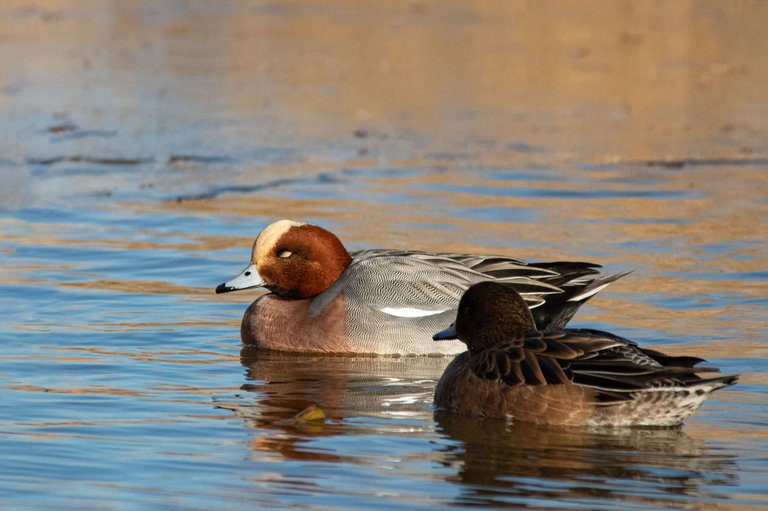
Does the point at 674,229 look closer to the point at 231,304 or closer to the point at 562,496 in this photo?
the point at 231,304

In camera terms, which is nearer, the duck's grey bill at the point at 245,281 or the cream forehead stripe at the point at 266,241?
the duck's grey bill at the point at 245,281

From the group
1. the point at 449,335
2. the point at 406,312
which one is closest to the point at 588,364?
the point at 449,335

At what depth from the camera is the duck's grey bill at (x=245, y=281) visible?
30.2 ft

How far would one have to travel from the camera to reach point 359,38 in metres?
23.3

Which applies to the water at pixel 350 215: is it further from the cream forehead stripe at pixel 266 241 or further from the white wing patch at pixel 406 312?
the cream forehead stripe at pixel 266 241

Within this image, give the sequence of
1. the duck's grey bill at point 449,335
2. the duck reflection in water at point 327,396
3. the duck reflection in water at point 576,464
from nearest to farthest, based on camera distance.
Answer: the duck reflection in water at point 576,464 < the duck reflection in water at point 327,396 < the duck's grey bill at point 449,335

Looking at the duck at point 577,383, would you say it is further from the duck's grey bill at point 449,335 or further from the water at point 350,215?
the duck's grey bill at point 449,335

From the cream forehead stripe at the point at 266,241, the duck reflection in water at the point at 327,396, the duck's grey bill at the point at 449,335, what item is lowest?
the duck reflection in water at the point at 327,396

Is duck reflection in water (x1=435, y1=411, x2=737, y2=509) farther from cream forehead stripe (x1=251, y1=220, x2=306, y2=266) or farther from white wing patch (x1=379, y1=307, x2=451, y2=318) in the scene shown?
cream forehead stripe (x1=251, y1=220, x2=306, y2=266)

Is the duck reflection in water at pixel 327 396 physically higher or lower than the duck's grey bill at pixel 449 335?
lower

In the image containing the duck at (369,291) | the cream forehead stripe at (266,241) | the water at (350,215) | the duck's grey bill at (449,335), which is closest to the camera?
the water at (350,215)

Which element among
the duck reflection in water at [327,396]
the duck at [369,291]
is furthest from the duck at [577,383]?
the duck at [369,291]

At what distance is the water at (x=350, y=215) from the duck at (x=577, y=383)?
125mm

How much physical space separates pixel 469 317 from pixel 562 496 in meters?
1.86
